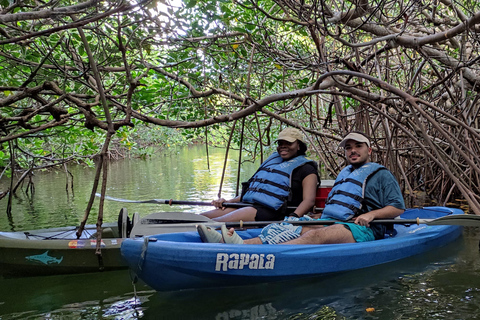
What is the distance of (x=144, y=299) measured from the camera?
3.13 metres

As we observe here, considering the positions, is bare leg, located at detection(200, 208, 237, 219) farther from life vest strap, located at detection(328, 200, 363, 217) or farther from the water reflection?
the water reflection

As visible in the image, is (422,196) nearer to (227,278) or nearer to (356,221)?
(356,221)

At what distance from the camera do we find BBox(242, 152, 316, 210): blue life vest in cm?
404

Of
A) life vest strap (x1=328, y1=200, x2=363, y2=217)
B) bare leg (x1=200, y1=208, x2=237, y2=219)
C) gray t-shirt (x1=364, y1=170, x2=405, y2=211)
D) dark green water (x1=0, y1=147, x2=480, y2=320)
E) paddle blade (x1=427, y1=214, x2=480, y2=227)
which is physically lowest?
dark green water (x1=0, y1=147, x2=480, y2=320)

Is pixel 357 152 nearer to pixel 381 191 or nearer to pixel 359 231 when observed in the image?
pixel 381 191

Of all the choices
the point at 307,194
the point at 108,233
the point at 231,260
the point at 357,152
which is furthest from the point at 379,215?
the point at 108,233

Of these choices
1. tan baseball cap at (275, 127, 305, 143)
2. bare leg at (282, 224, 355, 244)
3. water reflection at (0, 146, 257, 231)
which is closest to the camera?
bare leg at (282, 224, 355, 244)

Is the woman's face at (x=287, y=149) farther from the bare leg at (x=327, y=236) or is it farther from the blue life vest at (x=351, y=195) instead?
the bare leg at (x=327, y=236)

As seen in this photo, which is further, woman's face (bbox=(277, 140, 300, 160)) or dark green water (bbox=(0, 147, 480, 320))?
woman's face (bbox=(277, 140, 300, 160))

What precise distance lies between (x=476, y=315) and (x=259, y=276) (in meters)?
1.34

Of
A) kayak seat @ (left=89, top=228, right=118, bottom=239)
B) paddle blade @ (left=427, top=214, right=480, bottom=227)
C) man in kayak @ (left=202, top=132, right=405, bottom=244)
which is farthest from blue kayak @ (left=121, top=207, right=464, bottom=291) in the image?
kayak seat @ (left=89, top=228, right=118, bottom=239)

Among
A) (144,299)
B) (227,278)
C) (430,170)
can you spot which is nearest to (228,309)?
(227,278)

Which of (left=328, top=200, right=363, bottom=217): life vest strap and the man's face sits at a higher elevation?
the man's face

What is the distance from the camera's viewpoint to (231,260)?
9.93 feet
